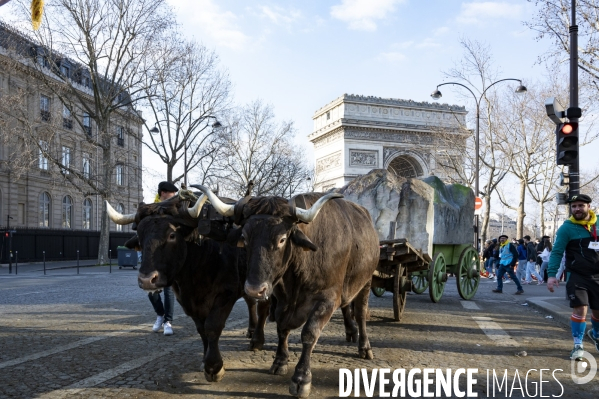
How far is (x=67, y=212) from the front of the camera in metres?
42.8

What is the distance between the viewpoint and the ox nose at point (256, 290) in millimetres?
4297

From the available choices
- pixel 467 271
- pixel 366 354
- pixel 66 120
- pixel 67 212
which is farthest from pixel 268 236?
pixel 67 212

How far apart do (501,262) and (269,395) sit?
1238 centimetres

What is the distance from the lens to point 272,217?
15.2ft

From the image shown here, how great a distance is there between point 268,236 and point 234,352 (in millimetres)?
2459

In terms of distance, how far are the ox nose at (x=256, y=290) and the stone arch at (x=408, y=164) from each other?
157 feet

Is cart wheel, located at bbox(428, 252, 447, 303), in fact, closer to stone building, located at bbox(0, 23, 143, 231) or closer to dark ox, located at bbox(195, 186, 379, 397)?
dark ox, located at bbox(195, 186, 379, 397)

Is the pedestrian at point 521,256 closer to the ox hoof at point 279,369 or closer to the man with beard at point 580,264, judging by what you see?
the man with beard at point 580,264

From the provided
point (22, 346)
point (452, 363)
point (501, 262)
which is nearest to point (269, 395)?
point (452, 363)

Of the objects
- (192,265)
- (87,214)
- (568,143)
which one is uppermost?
(568,143)

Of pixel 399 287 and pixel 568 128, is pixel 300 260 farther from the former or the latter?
pixel 568 128

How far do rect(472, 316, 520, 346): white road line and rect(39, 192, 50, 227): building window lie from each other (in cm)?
3656

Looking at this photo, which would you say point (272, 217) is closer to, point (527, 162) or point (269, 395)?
point (269, 395)

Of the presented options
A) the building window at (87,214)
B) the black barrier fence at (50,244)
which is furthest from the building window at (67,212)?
the black barrier fence at (50,244)
